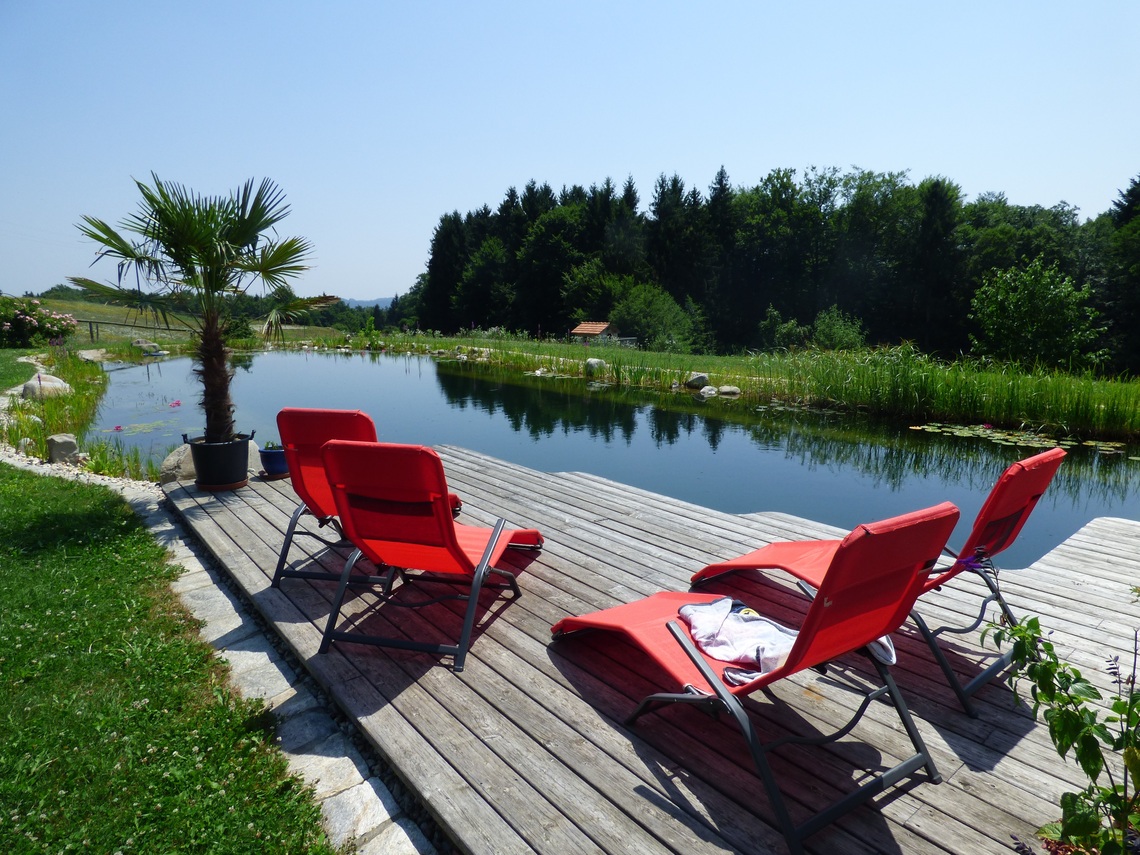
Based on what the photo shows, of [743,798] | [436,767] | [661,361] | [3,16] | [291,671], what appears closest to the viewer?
[743,798]

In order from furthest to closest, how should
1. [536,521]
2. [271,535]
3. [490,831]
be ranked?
1. [536,521]
2. [271,535]
3. [490,831]

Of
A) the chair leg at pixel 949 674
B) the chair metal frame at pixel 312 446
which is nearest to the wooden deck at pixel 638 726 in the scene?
the chair leg at pixel 949 674

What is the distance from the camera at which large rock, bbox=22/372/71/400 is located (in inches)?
405


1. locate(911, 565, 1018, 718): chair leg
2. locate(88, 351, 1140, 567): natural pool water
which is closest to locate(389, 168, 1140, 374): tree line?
locate(88, 351, 1140, 567): natural pool water

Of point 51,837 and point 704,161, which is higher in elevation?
point 704,161

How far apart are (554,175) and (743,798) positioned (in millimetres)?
49740

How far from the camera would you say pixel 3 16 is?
594cm

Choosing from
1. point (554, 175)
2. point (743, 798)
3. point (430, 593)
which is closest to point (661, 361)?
point (430, 593)

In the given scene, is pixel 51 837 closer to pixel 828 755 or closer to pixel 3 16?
pixel 828 755

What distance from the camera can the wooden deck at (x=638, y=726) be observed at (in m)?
1.74

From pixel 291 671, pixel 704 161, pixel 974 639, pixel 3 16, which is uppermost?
pixel 704 161

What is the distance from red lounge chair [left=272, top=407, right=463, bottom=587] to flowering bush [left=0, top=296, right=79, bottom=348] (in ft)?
65.2

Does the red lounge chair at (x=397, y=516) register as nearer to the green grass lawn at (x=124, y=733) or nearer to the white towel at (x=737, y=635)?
the green grass lawn at (x=124, y=733)

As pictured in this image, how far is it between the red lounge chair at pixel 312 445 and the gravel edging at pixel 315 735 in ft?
1.22
